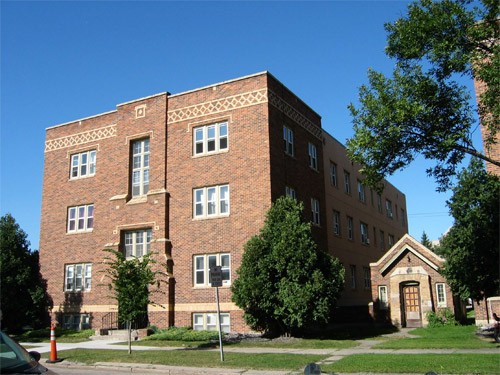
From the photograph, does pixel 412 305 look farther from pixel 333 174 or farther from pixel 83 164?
pixel 83 164

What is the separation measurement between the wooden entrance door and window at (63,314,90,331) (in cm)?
1747

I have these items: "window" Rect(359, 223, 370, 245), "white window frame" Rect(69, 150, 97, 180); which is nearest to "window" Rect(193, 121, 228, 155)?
"white window frame" Rect(69, 150, 97, 180)

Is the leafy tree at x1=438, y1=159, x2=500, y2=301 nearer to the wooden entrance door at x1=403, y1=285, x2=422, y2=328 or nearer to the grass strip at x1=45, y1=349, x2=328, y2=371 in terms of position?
the grass strip at x1=45, y1=349, x2=328, y2=371

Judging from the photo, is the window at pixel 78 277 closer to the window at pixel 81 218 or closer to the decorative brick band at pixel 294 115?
the window at pixel 81 218

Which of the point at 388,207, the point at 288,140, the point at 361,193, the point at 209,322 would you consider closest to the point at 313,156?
the point at 288,140

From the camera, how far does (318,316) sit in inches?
762

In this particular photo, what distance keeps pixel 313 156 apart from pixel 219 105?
708 cm

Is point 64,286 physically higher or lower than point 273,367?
higher

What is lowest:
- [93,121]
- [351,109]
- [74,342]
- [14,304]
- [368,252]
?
[74,342]

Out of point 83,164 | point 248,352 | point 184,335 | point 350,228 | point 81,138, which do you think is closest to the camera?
point 248,352

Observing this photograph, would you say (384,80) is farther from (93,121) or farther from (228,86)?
(93,121)

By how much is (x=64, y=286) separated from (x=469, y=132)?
903 inches

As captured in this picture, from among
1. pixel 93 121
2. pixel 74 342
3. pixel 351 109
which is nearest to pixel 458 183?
pixel 351 109

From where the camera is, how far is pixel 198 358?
15281 millimetres
